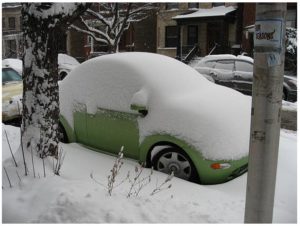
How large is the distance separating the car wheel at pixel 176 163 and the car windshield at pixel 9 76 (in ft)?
17.3

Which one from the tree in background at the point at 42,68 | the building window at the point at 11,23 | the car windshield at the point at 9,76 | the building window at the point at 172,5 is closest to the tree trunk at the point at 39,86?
the tree in background at the point at 42,68

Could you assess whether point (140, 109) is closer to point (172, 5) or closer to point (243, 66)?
point (243, 66)

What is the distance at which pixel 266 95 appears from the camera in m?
2.20

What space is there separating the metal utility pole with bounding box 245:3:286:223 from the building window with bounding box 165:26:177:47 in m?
24.6

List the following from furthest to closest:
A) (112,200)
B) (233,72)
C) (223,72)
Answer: (223,72)
(233,72)
(112,200)

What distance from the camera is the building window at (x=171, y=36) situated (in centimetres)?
2647

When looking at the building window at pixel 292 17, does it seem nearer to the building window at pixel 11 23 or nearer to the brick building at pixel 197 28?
the brick building at pixel 197 28

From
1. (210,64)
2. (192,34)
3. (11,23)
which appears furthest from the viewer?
(11,23)

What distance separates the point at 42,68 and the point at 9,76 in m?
5.22

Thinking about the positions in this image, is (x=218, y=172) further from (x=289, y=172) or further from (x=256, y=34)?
(x=256, y=34)

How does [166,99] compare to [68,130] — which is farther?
[68,130]

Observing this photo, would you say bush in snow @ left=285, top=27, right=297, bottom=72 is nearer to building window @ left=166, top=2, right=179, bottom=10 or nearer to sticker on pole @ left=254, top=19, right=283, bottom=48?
building window @ left=166, top=2, right=179, bottom=10

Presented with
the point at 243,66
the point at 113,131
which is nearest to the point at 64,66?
the point at 243,66

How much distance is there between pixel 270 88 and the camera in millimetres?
2191
